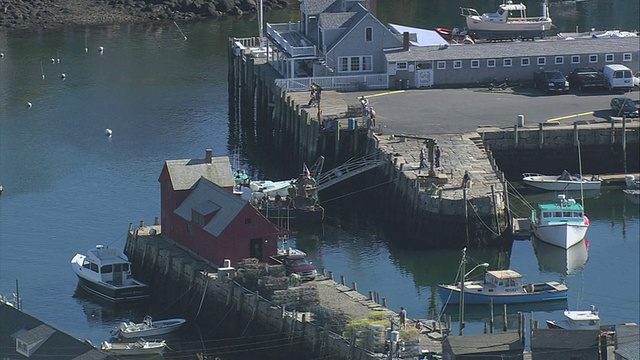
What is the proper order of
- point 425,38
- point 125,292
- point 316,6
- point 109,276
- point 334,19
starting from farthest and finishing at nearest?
point 425,38 → point 316,6 → point 334,19 → point 109,276 → point 125,292

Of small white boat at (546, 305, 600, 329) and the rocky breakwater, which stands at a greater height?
the rocky breakwater

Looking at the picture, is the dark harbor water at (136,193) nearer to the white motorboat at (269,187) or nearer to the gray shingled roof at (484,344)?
the white motorboat at (269,187)

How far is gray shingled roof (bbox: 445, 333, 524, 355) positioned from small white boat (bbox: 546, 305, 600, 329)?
6.27m

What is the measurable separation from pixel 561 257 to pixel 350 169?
14.1 metres

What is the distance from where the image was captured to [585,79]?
368ft

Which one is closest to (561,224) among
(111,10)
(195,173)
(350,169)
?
(350,169)

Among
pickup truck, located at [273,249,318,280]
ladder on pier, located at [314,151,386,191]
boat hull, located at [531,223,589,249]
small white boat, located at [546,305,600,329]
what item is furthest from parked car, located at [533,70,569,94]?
small white boat, located at [546,305,600,329]

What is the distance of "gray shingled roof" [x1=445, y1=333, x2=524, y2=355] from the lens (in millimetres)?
66688

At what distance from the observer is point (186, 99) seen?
5034 inches

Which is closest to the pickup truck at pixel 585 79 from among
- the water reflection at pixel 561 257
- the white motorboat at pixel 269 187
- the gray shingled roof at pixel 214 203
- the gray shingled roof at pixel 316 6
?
the gray shingled roof at pixel 316 6

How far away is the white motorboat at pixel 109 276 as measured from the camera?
84.1 metres

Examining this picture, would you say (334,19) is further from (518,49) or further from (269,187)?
(269,187)

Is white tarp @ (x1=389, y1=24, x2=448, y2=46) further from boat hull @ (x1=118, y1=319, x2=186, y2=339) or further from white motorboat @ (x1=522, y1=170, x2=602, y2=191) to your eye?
boat hull @ (x1=118, y1=319, x2=186, y2=339)

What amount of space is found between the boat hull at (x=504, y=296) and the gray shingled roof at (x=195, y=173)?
1058 cm
